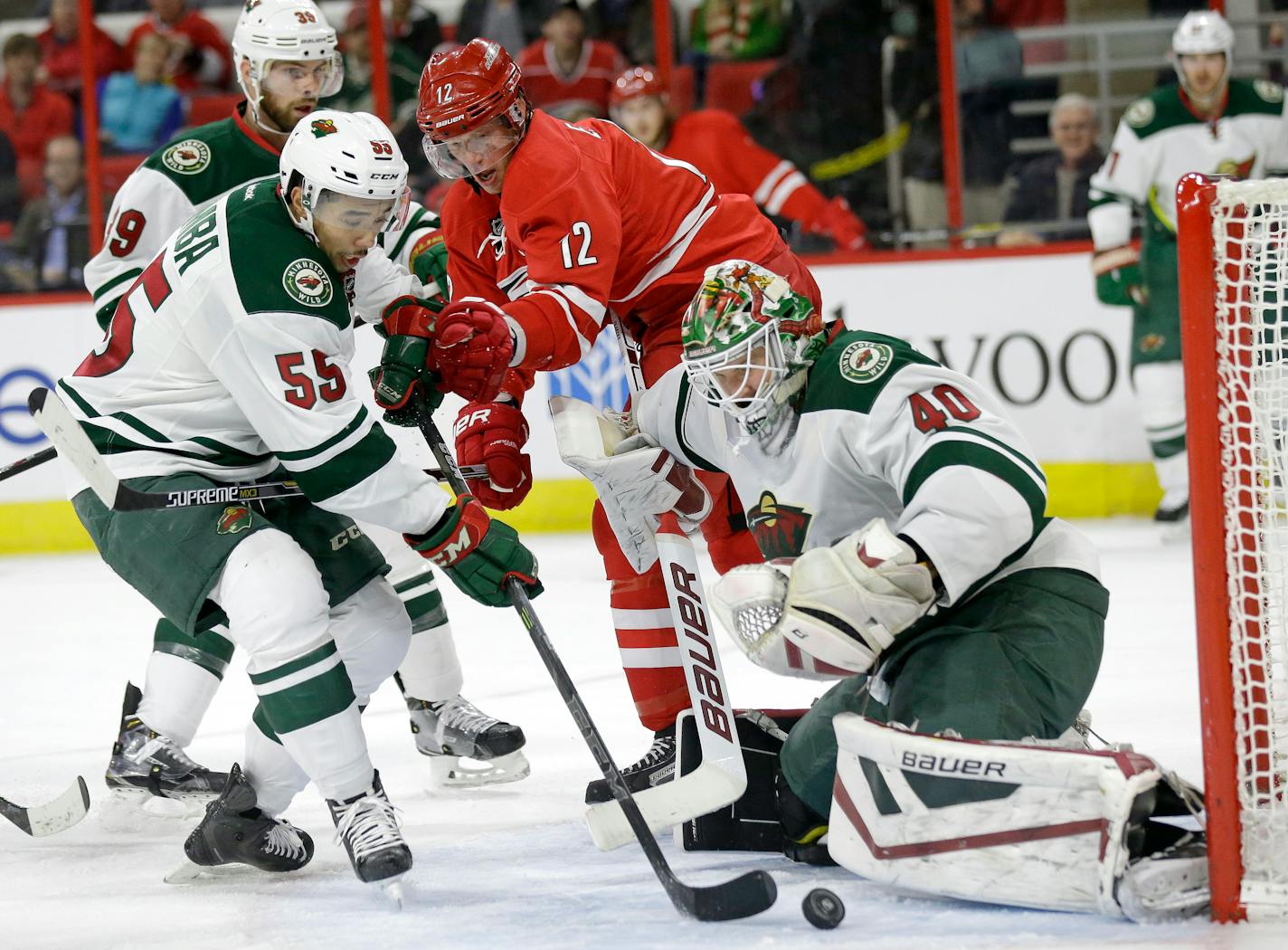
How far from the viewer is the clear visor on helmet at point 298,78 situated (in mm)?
3295

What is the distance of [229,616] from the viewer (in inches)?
94.0

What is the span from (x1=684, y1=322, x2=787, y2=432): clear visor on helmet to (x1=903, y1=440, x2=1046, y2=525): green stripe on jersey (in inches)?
9.1

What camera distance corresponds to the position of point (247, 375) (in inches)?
93.0

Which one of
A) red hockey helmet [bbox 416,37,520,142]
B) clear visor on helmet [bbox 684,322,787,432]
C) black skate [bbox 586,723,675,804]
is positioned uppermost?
red hockey helmet [bbox 416,37,520,142]

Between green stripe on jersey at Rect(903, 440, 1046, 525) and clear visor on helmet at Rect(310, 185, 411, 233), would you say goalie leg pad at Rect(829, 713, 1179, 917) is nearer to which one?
green stripe on jersey at Rect(903, 440, 1046, 525)

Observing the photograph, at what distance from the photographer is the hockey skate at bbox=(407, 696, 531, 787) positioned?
3020mm

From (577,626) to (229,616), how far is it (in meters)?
2.12

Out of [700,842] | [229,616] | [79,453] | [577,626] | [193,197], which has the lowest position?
[577,626]

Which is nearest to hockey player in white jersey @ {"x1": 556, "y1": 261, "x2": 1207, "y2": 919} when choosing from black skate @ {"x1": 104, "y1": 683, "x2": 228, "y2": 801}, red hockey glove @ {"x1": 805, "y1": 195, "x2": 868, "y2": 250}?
black skate @ {"x1": 104, "y1": 683, "x2": 228, "y2": 801}

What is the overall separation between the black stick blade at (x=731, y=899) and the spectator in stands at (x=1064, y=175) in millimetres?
4159

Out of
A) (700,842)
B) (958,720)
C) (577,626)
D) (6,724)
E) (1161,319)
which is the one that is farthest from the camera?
(1161,319)

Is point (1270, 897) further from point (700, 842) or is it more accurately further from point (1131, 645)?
point (1131, 645)

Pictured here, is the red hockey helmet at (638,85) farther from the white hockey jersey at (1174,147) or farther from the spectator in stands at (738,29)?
the white hockey jersey at (1174,147)

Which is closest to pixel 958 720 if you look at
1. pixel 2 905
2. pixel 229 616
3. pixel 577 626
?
pixel 229 616
